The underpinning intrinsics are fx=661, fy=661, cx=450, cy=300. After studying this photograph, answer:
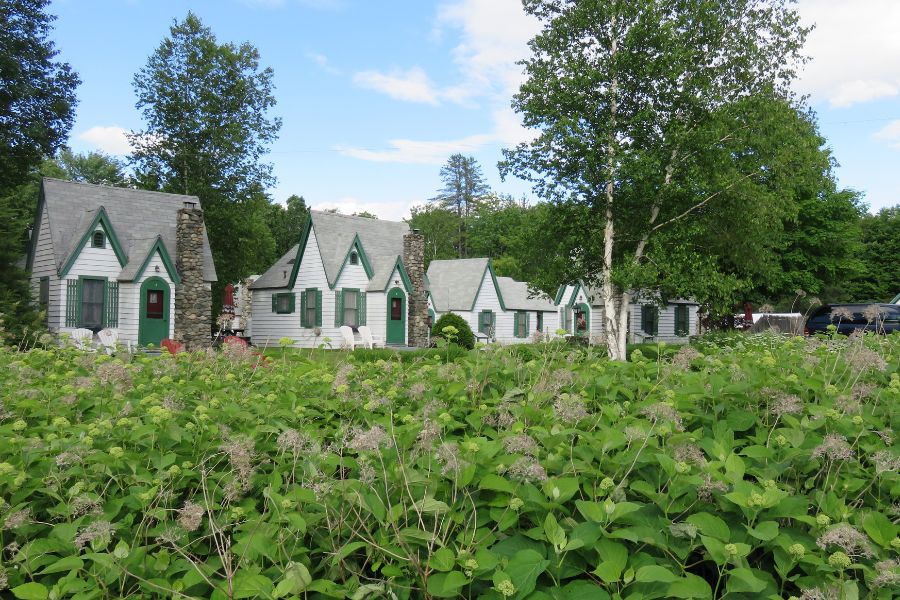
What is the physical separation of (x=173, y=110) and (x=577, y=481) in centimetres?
3677

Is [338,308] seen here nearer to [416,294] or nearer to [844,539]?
[416,294]

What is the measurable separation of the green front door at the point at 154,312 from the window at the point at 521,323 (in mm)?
20479

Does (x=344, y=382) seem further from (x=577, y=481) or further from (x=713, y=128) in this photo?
(x=713, y=128)

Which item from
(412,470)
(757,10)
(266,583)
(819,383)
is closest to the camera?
(266,583)

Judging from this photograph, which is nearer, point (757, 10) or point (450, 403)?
point (450, 403)

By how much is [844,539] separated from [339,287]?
29.0 meters

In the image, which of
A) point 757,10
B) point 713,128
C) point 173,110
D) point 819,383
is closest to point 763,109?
point 713,128

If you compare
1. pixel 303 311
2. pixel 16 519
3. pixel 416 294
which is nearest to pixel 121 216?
pixel 303 311

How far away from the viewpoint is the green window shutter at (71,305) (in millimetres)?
23544

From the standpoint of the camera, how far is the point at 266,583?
1907 mm

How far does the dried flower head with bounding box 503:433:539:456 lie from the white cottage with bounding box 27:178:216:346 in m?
23.1

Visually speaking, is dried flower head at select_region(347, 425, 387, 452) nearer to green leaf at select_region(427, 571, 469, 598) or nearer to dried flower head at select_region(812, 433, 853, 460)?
green leaf at select_region(427, 571, 469, 598)

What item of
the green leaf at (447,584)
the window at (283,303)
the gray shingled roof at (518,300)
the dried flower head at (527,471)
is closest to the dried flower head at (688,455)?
the dried flower head at (527,471)

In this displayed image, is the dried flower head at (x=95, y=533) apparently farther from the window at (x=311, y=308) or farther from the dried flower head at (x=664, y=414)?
the window at (x=311, y=308)
